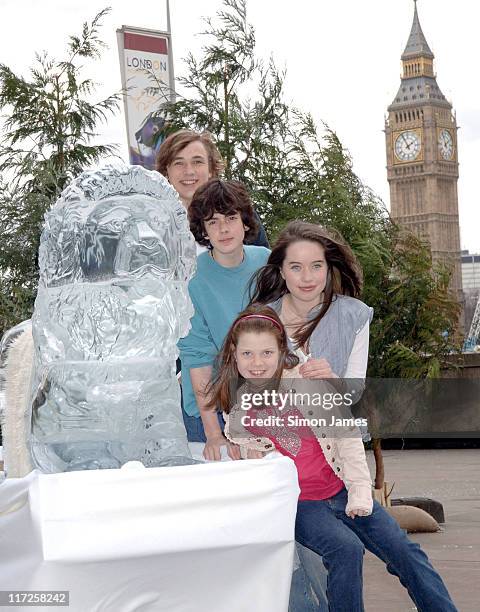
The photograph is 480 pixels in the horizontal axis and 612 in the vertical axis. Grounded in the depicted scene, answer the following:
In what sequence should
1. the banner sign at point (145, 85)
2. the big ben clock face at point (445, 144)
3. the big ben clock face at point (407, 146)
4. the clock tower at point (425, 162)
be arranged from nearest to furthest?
the banner sign at point (145, 85), the clock tower at point (425, 162), the big ben clock face at point (407, 146), the big ben clock face at point (445, 144)

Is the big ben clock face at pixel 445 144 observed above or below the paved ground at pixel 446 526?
above

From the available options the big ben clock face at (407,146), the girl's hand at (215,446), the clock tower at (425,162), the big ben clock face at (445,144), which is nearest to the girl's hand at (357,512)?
the girl's hand at (215,446)

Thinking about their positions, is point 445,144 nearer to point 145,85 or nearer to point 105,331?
point 145,85

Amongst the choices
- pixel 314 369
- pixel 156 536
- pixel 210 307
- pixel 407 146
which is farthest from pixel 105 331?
pixel 407 146

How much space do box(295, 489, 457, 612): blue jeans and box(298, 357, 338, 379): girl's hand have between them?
0.31 m

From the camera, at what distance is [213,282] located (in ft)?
9.32

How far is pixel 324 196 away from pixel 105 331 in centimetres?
453

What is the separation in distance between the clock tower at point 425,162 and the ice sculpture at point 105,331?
315 ft

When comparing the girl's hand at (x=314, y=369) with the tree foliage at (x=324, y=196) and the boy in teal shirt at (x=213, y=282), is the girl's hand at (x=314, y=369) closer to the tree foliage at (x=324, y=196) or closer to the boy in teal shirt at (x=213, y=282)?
the boy in teal shirt at (x=213, y=282)

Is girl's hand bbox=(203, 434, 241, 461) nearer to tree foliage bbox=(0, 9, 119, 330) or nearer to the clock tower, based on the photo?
tree foliage bbox=(0, 9, 119, 330)

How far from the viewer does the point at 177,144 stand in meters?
3.22

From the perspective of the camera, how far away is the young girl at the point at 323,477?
2.45 m

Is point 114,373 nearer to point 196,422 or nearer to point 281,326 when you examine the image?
point 281,326

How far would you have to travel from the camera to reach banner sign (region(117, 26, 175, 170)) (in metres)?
7.56
